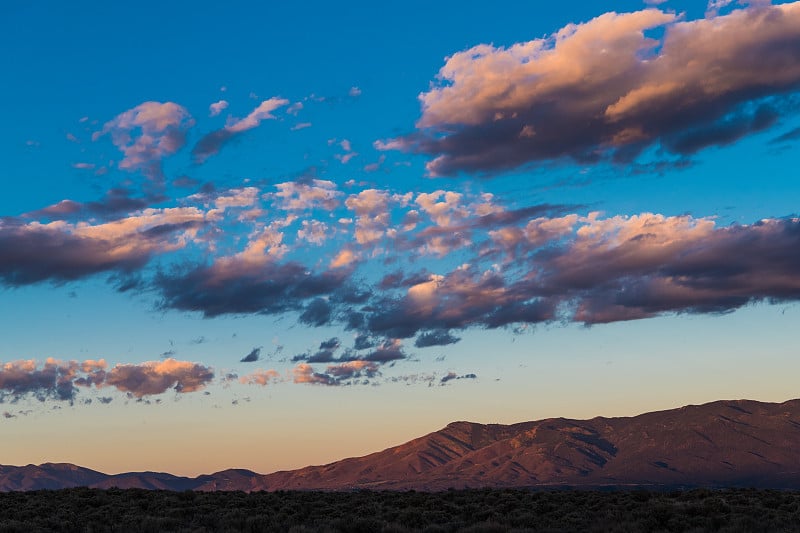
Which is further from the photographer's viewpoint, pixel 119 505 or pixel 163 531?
pixel 119 505

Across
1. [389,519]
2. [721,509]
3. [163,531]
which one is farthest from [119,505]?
[721,509]

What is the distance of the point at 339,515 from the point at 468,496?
43.5 ft

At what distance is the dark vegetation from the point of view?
3009 centimetres

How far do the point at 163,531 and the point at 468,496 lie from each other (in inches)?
857

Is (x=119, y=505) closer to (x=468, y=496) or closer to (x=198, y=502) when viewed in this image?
(x=198, y=502)

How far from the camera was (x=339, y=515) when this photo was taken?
119 ft

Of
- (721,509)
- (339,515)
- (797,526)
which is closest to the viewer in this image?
(797,526)

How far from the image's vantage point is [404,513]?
34.2m

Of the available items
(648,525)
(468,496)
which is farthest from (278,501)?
(648,525)

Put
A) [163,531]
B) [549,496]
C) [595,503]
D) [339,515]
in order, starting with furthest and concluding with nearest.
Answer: [549,496] → [595,503] → [339,515] → [163,531]

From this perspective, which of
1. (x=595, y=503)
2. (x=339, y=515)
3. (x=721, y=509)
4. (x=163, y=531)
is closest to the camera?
(x=163, y=531)

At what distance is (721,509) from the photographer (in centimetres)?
3341

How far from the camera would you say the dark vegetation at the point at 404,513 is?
30.1 meters

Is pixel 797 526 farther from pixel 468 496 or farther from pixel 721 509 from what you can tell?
pixel 468 496
